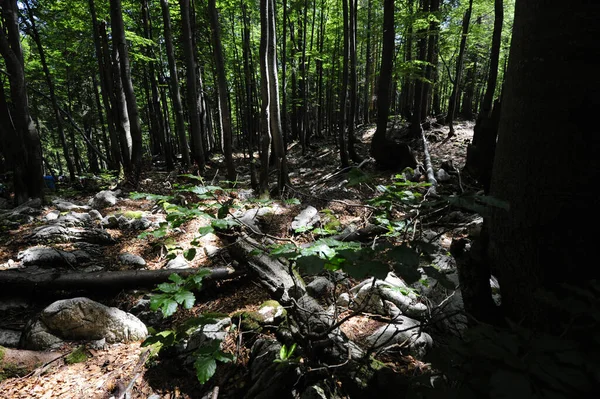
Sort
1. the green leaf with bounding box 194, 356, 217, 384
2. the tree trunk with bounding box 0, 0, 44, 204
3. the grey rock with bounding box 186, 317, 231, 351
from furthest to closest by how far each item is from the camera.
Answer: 1. the tree trunk with bounding box 0, 0, 44, 204
2. the grey rock with bounding box 186, 317, 231, 351
3. the green leaf with bounding box 194, 356, 217, 384

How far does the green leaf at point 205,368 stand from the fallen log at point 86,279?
74.5 inches

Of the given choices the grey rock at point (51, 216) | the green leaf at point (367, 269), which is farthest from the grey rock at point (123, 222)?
the green leaf at point (367, 269)

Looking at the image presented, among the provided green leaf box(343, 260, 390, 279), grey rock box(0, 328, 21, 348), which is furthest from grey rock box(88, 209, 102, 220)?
green leaf box(343, 260, 390, 279)

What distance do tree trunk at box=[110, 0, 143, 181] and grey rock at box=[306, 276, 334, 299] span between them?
28.5 feet

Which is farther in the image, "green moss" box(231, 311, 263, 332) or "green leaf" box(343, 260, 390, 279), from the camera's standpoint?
"green moss" box(231, 311, 263, 332)

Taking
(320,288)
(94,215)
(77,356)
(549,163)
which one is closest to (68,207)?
(94,215)

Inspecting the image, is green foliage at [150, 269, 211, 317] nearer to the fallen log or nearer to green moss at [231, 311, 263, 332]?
green moss at [231, 311, 263, 332]

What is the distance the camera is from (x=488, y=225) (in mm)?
1759

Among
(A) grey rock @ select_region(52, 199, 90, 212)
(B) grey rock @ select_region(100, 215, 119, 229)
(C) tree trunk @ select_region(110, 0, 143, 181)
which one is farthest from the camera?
(C) tree trunk @ select_region(110, 0, 143, 181)

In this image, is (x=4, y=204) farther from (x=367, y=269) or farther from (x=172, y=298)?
(x=367, y=269)

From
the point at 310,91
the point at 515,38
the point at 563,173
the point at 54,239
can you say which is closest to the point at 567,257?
the point at 563,173

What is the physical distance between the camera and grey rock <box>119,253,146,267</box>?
4322 mm

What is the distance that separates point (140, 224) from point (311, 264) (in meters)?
5.55

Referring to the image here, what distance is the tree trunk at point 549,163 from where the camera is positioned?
1296mm
